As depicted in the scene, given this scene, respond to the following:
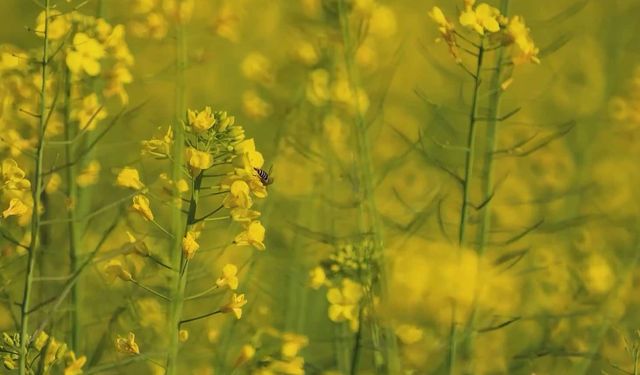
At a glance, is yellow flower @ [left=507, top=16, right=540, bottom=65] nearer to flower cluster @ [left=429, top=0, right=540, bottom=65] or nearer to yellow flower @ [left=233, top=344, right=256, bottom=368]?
flower cluster @ [left=429, top=0, right=540, bottom=65]

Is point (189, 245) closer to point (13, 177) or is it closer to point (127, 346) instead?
point (127, 346)

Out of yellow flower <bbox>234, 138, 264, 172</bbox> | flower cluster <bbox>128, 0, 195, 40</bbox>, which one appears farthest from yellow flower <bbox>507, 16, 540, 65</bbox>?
flower cluster <bbox>128, 0, 195, 40</bbox>

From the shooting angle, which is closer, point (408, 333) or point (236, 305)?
point (236, 305)

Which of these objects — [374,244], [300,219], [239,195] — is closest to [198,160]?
[239,195]

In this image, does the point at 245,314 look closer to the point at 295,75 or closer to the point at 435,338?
the point at 435,338

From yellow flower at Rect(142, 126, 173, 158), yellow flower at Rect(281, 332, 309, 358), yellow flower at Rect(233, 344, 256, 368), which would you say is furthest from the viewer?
yellow flower at Rect(281, 332, 309, 358)

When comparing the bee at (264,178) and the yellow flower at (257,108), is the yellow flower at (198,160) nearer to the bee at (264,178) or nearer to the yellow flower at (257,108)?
the bee at (264,178)

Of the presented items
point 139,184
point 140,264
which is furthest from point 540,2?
point 139,184

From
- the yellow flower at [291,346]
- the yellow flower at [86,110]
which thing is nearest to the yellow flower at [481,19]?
the yellow flower at [291,346]
